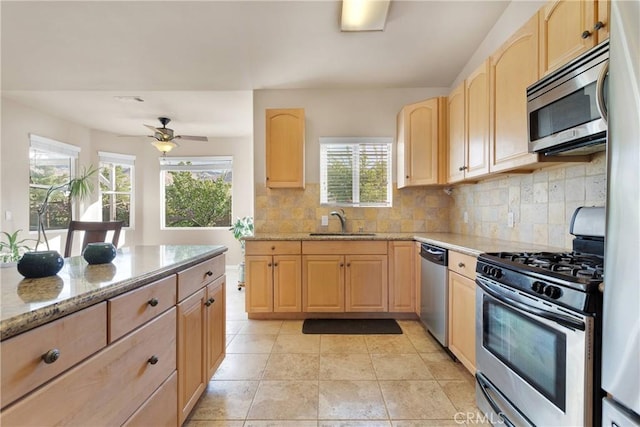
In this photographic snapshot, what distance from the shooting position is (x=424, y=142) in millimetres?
2949

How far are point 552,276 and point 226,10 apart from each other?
277 centimetres

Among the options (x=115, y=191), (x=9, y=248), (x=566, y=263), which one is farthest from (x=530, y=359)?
(x=115, y=191)

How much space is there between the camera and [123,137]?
Result: 546cm

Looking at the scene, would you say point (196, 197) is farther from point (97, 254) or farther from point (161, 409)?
point (161, 409)

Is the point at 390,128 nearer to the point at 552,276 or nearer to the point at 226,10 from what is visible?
the point at 226,10

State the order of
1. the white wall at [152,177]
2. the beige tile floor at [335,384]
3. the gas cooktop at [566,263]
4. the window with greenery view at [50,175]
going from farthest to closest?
the white wall at [152,177] < the window with greenery view at [50,175] < the beige tile floor at [335,384] < the gas cooktop at [566,263]

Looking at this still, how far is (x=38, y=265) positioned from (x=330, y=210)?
8.87 feet

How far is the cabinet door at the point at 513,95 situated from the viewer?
1.62m

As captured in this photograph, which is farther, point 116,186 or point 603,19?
point 116,186

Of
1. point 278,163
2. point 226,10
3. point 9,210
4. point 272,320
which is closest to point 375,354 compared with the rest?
point 272,320

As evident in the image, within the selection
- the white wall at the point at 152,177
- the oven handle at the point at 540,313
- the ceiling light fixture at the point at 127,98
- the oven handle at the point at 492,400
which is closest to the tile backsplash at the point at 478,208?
the oven handle at the point at 540,313

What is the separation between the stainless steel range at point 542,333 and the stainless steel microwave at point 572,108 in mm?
416

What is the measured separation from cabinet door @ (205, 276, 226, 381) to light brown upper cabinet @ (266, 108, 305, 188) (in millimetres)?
1523

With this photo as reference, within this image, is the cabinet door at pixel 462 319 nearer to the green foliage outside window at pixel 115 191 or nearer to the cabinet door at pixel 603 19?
the cabinet door at pixel 603 19
